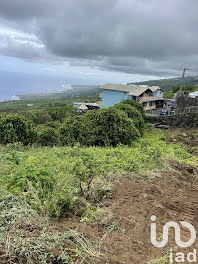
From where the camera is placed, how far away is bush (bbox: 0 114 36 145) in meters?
11.1

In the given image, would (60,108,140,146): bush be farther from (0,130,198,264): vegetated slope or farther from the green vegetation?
(0,130,198,264): vegetated slope

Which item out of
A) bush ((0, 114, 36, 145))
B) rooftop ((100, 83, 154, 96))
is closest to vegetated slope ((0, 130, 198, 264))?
bush ((0, 114, 36, 145))

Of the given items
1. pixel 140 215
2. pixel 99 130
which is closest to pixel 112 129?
pixel 99 130

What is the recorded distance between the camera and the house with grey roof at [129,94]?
35.6m

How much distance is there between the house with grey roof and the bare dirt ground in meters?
31.3

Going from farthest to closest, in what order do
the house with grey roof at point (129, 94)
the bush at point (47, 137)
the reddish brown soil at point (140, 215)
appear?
the house with grey roof at point (129, 94)
the bush at point (47, 137)
the reddish brown soil at point (140, 215)

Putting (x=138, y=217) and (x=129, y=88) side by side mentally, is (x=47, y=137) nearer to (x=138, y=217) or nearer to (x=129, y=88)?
(x=138, y=217)

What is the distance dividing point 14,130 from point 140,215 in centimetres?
991

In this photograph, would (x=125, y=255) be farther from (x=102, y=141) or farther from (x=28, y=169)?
(x=102, y=141)

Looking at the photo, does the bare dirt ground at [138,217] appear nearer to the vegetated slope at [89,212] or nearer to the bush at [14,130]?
the vegetated slope at [89,212]

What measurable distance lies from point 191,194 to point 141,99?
32510mm

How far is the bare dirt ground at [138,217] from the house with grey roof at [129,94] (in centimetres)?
3126

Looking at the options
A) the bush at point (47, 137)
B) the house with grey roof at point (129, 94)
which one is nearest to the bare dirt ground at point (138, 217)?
the bush at point (47, 137)

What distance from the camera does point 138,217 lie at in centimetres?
315
